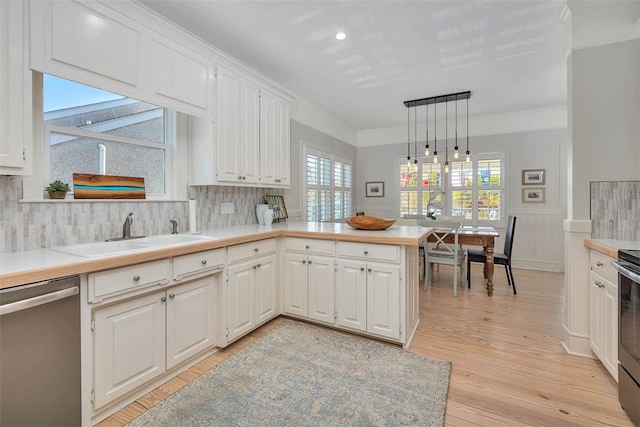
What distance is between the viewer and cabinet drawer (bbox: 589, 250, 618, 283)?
1865 mm

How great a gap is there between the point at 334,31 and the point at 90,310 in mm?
2700

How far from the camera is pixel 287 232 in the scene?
2.82m

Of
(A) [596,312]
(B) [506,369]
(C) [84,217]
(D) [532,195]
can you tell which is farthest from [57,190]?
(D) [532,195]

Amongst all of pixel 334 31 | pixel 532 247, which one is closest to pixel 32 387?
pixel 334 31

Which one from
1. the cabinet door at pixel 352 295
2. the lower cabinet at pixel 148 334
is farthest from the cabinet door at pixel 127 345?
the cabinet door at pixel 352 295

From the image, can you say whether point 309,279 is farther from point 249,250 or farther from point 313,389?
point 313,389

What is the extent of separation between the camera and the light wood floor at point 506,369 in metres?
1.65

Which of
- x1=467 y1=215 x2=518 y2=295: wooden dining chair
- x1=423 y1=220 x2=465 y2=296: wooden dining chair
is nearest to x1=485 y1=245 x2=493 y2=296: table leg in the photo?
x1=467 y1=215 x2=518 y2=295: wooden dining chair

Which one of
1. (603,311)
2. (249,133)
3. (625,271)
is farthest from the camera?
(249,133)

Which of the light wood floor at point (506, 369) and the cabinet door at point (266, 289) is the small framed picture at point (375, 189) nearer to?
the light wood floor at point (506, 369)

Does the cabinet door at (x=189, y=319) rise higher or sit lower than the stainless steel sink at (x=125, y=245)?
lower

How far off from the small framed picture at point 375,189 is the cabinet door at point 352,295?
4.04 meters

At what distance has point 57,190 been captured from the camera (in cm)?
188

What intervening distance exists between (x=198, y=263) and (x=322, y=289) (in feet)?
3.67
